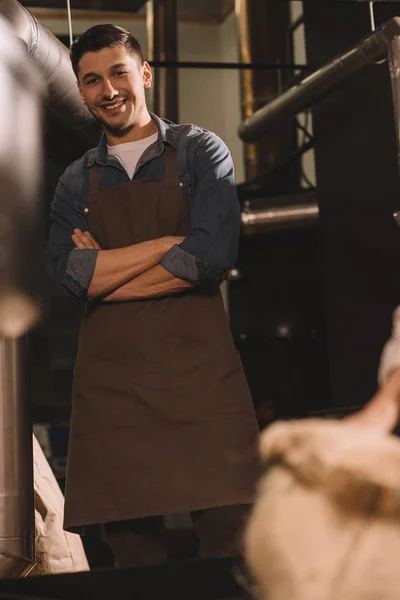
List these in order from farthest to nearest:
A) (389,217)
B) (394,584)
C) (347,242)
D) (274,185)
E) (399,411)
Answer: (274,185)
(347,242)
(389,217)
(399,411)
(394,584)

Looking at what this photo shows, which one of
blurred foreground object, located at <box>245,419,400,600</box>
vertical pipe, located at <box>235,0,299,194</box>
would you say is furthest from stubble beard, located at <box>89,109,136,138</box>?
vertical pipe, located at <box>235,0,299,194</box>

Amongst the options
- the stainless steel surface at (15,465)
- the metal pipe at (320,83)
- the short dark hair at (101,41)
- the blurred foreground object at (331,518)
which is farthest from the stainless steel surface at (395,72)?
the blurred foreground object at (331,518)

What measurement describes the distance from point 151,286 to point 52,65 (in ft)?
2.89

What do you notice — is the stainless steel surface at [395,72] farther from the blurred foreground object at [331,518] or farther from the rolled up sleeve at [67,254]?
the blurred foreground object at [331,518]

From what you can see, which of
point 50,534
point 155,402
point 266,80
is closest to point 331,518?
point 155,402

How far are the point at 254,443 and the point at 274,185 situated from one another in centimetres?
215

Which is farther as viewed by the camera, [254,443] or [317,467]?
[254,443]

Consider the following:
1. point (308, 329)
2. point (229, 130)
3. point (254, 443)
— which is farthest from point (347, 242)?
point (254, 443)

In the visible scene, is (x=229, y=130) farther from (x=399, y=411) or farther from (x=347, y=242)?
(x=399, y=411)

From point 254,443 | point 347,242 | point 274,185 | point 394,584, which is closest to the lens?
point 394,584

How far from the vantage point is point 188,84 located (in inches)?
108

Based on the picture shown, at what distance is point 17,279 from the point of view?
7.12 feet

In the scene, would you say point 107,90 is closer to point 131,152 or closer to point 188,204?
point 131,152

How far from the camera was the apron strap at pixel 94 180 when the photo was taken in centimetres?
166
